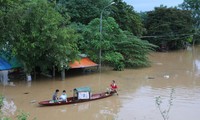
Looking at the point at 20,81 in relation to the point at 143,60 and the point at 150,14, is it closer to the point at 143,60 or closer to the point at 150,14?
the point at 143,60

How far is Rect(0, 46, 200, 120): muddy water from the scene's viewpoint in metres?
15.5

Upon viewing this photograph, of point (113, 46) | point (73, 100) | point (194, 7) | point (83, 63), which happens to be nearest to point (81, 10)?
point (113, 46)

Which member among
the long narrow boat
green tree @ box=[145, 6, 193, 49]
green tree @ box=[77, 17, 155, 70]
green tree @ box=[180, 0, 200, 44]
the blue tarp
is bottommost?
the long narrow boat

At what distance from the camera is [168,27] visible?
44750mm

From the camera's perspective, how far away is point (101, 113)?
51.8 ft

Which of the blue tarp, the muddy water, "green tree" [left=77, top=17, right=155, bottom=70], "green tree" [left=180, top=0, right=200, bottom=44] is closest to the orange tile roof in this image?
"green tree" [left=77, top=17, right=155, bottom=70]

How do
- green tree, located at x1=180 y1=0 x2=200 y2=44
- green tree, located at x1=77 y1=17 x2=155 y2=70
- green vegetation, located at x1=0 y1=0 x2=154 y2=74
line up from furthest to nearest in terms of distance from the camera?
1. green tree, located at x1=180 y1=0 x2=200 y2=44
2. green tree, located at x1=77 y1=17 x2=155 y2=70
3. green vegetation, located at x1=0 y1=0 x2=154 y2=74

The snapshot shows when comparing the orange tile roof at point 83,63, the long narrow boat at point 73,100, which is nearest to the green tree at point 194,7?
the orange tile roof at point 83,63

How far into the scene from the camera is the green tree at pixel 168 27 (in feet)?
147

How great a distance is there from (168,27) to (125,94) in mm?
27079

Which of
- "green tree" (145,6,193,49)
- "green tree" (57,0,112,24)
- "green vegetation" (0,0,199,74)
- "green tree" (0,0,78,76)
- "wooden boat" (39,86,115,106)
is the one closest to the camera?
"wooden boat" (39,86,115,106)

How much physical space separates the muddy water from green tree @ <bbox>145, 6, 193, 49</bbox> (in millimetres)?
15442

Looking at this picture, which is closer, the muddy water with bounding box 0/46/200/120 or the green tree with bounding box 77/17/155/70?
the muddy water with bounding box 0/46/200/120

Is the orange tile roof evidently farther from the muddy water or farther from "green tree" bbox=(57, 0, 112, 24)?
"green tree" bbox=(57, 0, 112, 24)
